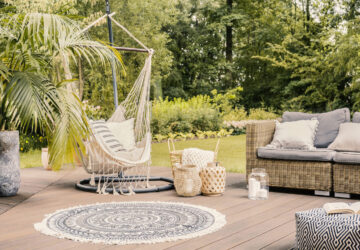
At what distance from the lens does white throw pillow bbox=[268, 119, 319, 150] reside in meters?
4.33

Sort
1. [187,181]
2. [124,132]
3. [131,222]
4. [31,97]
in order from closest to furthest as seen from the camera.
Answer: [131,222]
[31,97]
[187,181]
[124,132]

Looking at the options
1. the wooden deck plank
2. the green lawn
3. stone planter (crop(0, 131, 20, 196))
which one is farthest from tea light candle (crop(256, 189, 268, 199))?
stone planter (crop(0, 131, 20, 196))

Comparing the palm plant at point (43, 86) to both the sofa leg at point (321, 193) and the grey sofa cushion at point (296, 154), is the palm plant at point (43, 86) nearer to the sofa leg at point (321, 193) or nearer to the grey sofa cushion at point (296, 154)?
the grey sofa cushion at point (296, 154)

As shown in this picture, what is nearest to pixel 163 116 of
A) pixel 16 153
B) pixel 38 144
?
pixel 38 144

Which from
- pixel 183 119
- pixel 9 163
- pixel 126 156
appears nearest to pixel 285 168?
pixel 126 156

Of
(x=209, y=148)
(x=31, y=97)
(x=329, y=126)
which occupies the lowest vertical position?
(x=209, y=148)

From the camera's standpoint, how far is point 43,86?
11.7 ft

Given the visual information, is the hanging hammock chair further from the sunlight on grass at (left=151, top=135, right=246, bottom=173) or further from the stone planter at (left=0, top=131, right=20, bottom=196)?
the sunlight on grass at (left=151, top=135, right=246, bottom=173)

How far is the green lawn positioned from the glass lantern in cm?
121

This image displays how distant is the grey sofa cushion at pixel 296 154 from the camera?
4004 millimetres

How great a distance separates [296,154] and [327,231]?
6.56 ft

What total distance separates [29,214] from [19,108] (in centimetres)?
88

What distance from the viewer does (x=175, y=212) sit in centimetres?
340

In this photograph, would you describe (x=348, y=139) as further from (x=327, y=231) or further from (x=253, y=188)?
(x=327, y=231)
